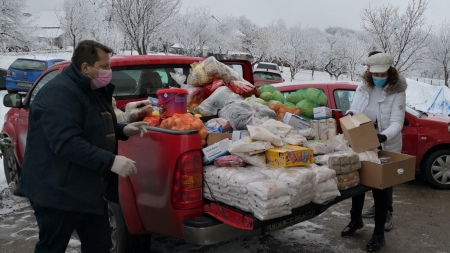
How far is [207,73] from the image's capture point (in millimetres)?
4457

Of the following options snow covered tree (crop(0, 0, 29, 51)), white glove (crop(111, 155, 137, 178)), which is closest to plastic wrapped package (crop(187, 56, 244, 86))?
white glove (crop(111, 155, 137, 178))

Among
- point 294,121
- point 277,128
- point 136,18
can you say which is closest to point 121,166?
point 277,128

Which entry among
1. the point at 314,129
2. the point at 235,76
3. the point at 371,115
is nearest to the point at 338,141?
the point at 314,129

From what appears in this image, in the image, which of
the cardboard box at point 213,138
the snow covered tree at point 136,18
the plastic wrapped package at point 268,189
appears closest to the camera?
the plastic wrapped package at point 268,189

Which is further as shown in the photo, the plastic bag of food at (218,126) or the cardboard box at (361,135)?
the cardboard box at (361,135)

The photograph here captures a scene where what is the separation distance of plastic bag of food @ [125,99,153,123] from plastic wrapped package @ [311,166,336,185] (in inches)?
58.4

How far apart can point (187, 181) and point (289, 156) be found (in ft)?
2.44

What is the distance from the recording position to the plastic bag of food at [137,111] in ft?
11.9

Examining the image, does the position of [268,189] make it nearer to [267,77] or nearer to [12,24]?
[267,77]

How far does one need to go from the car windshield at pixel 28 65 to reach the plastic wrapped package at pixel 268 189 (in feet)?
59.6

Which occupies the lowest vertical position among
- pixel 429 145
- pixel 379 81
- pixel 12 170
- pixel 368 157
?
pixel 12 170

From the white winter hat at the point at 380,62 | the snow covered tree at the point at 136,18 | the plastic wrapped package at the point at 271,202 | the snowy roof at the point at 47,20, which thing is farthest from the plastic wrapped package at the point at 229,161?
the snowy roof at the point at 47,20

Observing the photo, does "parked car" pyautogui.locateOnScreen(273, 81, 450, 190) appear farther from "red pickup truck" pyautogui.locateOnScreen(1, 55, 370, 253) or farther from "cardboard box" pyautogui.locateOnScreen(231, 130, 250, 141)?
"cardboard box" pyautogui.locateOnScreen(231, 130, 250, 141)

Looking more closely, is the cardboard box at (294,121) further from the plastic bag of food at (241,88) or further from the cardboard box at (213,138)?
the cardboard box at (213,138)
